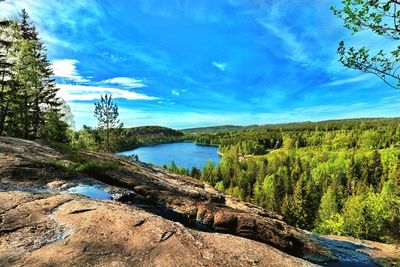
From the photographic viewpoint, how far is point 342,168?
114 metres

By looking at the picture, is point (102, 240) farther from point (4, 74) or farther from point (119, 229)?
point (4, 74)

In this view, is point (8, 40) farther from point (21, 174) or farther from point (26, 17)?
point (21, 174)

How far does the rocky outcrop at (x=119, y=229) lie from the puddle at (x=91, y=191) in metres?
0.22

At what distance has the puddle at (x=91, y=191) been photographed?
11.4 m

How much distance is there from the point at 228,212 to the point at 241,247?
3.66 m

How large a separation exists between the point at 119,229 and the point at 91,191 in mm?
4248

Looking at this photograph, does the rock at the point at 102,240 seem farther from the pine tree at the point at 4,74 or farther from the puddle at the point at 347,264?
the pine tree at the point at 4,74

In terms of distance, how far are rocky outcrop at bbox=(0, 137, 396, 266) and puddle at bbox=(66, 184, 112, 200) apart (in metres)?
0.22

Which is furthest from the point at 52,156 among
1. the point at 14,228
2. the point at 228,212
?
the point at 228,212

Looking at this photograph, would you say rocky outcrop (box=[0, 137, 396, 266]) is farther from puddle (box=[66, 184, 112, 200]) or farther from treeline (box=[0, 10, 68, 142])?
treeline (box=[0, 10, 68, 142])

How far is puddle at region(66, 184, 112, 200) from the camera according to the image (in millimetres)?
11359

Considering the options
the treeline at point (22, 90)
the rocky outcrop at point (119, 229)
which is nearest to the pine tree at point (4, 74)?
the treeline at point (22, 90)

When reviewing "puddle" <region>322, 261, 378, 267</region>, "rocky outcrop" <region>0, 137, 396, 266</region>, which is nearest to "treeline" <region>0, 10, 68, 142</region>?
"rocky outcrop" <region>0, 137, 396, 266</region>

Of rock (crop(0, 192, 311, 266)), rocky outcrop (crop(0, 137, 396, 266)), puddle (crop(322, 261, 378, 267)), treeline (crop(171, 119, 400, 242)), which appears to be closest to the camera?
rock (crop(0, 192, 311, 266))
